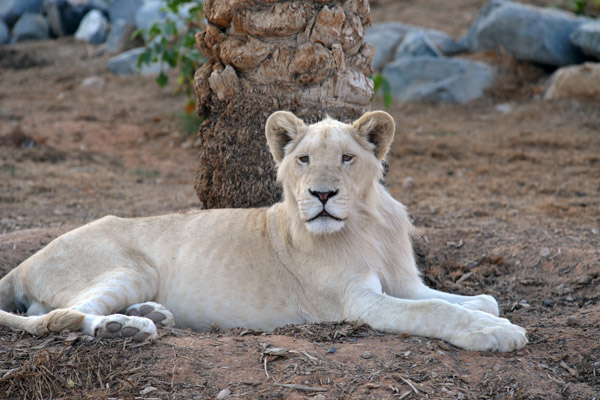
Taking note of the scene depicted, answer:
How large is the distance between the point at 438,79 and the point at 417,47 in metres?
1.11

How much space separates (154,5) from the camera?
67.0 feet

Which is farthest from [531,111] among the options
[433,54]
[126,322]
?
[126,322]

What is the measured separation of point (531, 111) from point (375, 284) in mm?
9921

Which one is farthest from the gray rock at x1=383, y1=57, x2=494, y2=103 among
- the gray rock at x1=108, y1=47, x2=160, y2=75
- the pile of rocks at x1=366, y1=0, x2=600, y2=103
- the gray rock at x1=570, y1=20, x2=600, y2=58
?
the gray rock at x1=108, y1=47, x2=160, y2=75

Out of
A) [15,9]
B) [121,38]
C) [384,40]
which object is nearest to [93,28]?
[121,38]

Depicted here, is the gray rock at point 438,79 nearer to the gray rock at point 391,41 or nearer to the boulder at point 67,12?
the gray rock at point 391,41

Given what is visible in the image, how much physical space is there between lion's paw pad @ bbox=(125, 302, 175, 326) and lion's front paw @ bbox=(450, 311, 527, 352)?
191 centimetres

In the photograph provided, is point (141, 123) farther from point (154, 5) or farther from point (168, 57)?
point (154, 5)

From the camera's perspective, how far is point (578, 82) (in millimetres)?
13141

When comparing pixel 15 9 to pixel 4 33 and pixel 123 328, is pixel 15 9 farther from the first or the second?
pixel 123 328

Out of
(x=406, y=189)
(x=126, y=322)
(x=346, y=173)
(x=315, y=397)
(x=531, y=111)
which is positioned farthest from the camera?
(x=531, y=111)

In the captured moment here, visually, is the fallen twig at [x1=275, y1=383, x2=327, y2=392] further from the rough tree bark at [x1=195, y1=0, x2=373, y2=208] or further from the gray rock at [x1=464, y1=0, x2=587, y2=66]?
the gray rock at [x1=464, y1=0, x2=587, y2=66]

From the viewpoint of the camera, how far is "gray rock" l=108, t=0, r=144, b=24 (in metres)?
22.5

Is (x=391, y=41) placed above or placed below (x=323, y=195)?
below
